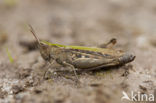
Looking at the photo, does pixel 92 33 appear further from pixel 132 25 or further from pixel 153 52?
pixel 153 52

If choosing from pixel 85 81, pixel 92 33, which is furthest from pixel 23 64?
pixel 92 33

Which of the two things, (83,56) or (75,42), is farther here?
(75,42)

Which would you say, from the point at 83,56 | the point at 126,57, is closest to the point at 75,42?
the point at 83,56

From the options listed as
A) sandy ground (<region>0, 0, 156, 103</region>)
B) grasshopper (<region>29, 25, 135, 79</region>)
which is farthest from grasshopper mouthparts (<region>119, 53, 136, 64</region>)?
sandy ground (<region>0, 0, 156, 103</region>)

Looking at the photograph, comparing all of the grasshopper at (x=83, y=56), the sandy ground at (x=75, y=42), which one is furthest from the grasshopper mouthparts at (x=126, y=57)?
the sandy ground at (x=75, y=42)

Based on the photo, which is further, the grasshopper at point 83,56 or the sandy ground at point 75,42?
the grasshopper at point 83,56

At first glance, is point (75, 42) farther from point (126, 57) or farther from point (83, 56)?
point (126, 57)

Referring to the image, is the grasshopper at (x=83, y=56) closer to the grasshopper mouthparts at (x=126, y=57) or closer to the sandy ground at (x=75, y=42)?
the grasshopper mouthparts at (x=126, y=57)
